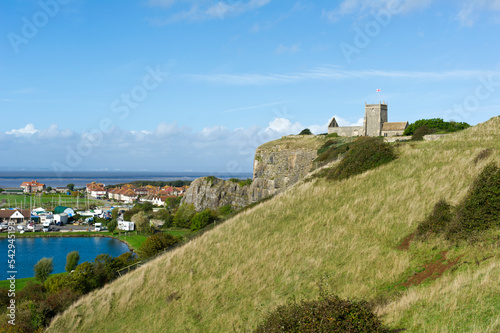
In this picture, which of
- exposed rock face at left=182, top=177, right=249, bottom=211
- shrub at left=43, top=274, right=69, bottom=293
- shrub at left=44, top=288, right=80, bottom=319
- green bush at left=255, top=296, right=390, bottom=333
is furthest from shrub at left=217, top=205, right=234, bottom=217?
green bush at left=255, top=296, right=390, bottom=333

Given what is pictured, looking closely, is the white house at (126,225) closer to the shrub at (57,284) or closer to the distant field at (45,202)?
the distant field at (45,202)

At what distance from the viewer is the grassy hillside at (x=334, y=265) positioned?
1033 cm

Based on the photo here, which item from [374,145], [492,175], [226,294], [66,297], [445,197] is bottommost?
[66,297]

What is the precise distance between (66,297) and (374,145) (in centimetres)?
2681

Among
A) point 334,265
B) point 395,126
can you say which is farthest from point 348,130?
point 334,265

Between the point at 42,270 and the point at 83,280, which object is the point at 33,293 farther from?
the point at 42,270

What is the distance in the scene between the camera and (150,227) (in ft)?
265

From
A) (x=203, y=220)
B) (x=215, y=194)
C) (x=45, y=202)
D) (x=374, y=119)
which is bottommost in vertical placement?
(x=45, y=202)

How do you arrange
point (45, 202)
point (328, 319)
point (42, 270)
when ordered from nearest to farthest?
point (328, 319)
point (42, 270)
point (45, 202)

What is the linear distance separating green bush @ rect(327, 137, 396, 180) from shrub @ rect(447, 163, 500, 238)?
11.1m

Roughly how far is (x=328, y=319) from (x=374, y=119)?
5356 centimetres

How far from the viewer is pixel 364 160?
2898 cm

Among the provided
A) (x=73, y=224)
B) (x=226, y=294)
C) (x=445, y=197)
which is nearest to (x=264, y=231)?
(x=226, y=294)

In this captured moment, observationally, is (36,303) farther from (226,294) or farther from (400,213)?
(400,213)
